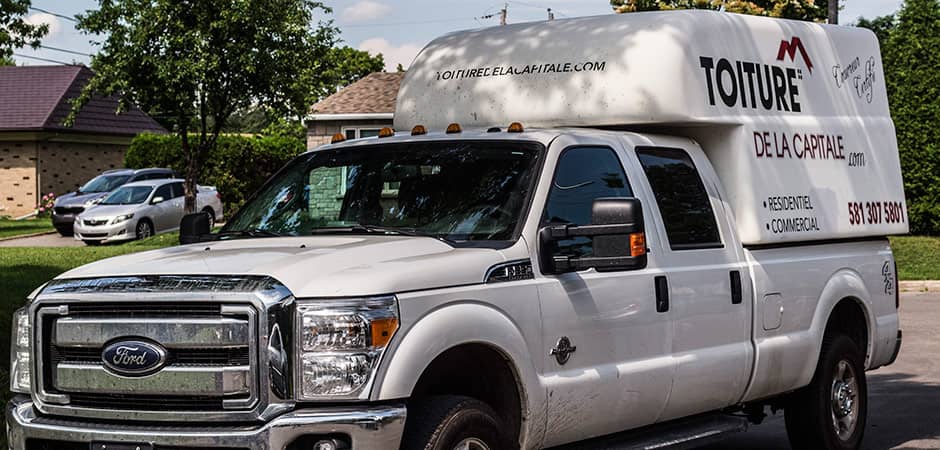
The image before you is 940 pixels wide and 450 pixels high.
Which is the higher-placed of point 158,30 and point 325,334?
point 158,30

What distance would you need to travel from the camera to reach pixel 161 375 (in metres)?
5.66

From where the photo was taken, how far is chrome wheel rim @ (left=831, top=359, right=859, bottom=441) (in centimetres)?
923

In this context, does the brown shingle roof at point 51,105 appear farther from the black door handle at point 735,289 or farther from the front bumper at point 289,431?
the front bumper at point 289,431

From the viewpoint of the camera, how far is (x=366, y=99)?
4212 cm

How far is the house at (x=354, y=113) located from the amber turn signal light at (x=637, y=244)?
3368 centimetres

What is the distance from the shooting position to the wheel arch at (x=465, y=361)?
18.4 feet

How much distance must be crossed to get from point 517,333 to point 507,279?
0.25 m

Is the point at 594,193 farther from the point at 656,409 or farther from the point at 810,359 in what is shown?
the point at 810,359

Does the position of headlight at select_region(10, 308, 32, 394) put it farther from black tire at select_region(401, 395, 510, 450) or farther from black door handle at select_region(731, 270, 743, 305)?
black door handle at select_region(731, 270, 743, 305)

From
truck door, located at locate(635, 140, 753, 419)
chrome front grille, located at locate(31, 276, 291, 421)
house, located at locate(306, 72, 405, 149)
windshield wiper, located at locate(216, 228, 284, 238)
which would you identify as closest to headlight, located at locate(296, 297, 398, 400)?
chrome front grille, located at locate(31, 276, 291, 421)

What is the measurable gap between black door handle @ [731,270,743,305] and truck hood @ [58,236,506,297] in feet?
6.69

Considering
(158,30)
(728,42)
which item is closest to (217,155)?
(158,30)

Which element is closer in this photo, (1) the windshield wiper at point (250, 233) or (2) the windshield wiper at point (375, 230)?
(2) the windshield wiper at point (375, 230)

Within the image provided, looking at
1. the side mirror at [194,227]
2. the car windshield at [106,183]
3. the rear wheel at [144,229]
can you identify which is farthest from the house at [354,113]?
the side mirror at [194,227]
